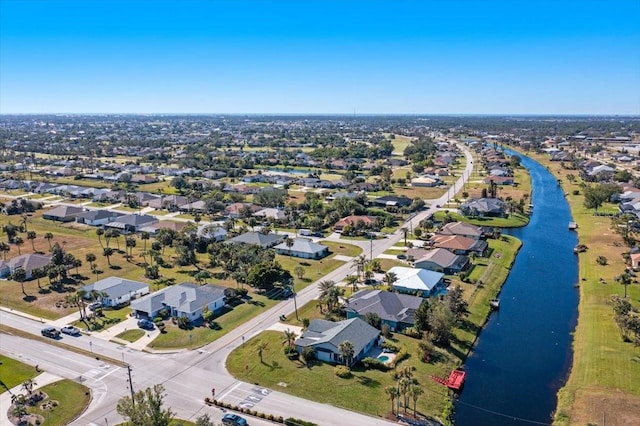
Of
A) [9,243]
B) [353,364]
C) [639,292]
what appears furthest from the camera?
[9,243]

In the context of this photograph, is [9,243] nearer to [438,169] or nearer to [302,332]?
[302,332]

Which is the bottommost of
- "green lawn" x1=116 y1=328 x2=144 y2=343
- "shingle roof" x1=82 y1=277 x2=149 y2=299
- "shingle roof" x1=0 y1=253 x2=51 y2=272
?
"green lawn" x1=116 y1=328 x2=144 y2=343

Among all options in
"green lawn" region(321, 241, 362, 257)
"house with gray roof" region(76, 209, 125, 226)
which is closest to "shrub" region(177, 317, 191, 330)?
"green lawn" region(321, 241, 362, 257)

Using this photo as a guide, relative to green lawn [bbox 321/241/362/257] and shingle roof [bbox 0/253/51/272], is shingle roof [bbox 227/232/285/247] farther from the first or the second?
shingle roof [bbox 0/253/51/272]

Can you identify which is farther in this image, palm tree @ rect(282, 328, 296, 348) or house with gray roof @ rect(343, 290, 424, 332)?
house with gray roof @ rect(343, 290, 424, 332)

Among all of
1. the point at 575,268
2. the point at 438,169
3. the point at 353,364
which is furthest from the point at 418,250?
the point at 438,169

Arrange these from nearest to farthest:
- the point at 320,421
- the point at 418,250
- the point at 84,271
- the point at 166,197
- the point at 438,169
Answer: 1. the point at 320,421
2. the point at 84,271
3. the point at 418,250
4. the point at 166,197
5. the point at 438,169
